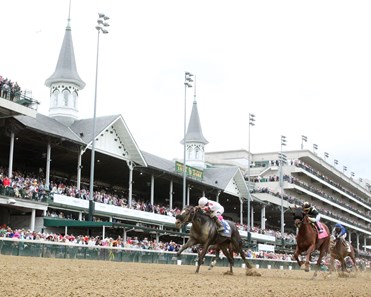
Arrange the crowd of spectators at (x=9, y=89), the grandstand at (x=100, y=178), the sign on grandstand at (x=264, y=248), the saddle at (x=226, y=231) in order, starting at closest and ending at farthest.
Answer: the saddle at (x=226, y=231) → the crowd of spectators at (x=9, y=89) → the grandstand at (x=100, y=178) → the sign on grandstand at (x=264, y=248)

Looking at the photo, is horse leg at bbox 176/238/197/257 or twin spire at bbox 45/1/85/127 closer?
horse leg at bbox 176/238/197/257

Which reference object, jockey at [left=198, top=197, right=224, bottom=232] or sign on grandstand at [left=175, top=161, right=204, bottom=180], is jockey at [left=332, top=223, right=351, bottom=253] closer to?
jockey at [left=198, top=197, right=224, bottom=232]

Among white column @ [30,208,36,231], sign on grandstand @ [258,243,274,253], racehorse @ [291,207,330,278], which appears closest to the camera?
racehorse @ [291,207,330,278]

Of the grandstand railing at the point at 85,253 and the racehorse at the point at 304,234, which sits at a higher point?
the racehorse at the point at 304,234

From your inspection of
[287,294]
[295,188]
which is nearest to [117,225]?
[287,294]

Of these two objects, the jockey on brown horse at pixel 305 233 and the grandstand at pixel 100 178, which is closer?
the jockey on brown horse at pixel 305 233

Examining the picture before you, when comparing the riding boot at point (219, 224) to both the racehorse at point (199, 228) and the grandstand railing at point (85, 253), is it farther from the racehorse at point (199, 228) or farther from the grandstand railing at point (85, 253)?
the grandstand railing at point (85, 253)

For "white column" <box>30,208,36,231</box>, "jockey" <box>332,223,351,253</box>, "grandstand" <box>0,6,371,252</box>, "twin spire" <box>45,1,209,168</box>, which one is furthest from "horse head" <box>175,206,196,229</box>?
"twin spire" <box>45,1,209,168</box>

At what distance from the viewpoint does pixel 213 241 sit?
53.6ft

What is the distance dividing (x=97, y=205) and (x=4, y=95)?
10.1 m

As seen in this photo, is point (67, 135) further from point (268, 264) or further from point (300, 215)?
point (300, 215)

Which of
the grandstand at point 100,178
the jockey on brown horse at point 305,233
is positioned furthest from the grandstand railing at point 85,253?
the grandstand at point 100,178

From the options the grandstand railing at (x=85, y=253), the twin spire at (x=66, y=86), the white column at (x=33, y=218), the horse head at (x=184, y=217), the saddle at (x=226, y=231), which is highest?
the twin spire at (x=66, y=86)

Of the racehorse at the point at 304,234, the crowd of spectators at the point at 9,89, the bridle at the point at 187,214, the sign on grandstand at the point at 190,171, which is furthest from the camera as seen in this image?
the sign on grandstand at the point at 190,171
